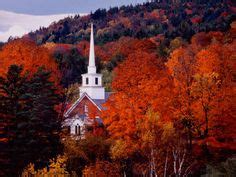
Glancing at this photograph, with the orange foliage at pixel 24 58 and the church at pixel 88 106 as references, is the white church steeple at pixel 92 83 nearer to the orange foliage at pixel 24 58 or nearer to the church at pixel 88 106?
the church at pixel 88 106

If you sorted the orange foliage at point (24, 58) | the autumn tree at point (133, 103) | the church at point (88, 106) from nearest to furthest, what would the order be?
the autumn tree at point (133, 103) < the church at point (88, 106) < the orange foliage at point (24, 58)

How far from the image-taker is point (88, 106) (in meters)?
57.6

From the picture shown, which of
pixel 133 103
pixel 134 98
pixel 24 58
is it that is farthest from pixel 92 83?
pixel 133 103

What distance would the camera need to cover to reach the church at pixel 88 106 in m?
52.0

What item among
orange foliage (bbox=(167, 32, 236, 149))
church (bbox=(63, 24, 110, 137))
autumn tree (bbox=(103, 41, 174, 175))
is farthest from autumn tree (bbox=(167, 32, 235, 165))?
church (bbox=(63, 24, 110, 137))

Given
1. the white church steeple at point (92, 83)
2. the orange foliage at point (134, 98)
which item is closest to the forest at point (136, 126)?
the orange foliage at point (134, 98)

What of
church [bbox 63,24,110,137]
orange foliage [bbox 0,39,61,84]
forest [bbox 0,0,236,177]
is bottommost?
forest [bbox 0,0,236,177]

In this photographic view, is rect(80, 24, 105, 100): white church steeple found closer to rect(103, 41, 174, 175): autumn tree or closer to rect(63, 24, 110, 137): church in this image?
rect(63, 24, 110, 137): church

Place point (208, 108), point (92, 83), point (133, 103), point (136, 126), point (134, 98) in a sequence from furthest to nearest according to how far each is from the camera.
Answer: point (92, 83), point (134, 98), point (133, 103), point (208, 108), point (136, 126)

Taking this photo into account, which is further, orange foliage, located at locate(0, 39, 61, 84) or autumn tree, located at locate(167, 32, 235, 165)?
orange foliage, located at locate(0, 39, 61, 84)

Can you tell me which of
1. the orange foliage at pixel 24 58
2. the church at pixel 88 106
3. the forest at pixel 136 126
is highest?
the orange foliage at pixel 24 58

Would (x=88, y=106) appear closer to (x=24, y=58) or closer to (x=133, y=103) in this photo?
(x=24, y=58)

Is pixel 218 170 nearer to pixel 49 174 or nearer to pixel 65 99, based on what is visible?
pixel 49 174

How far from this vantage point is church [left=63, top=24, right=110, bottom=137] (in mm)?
52000
